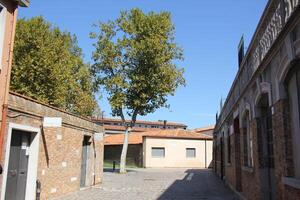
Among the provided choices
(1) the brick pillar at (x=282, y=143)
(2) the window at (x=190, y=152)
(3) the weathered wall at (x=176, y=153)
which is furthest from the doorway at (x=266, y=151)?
(2) the window at (x=190, y=152)

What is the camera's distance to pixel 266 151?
31.4ft

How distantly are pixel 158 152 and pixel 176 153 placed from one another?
2.30 m

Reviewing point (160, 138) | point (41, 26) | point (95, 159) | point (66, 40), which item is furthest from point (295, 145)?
point (160, 138)

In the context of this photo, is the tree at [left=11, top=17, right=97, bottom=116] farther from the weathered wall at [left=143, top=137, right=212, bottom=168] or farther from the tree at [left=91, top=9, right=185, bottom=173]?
the weathered wall at [left=143, top=137, right=212, bottom=168]

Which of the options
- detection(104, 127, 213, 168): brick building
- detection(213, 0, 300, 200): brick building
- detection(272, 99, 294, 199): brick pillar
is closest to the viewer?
detection(213, 0, 300, 200): brick building

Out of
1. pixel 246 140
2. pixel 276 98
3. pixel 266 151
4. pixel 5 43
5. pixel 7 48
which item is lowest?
pixel 266 151

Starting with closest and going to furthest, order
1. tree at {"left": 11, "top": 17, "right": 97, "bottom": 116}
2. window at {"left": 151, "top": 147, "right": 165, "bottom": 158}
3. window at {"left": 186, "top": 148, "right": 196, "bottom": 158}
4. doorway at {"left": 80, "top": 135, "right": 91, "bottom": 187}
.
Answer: doorway at {"left": 80, "top": 135, "right": 91, "bottom": 187} < tree at {"left": 11, "top": 17, "right": 97, "bottom": 116} < window at {"left": 151, "top": 147, "right": 165, "bottom": 158} < window at {"left": 186, "top": 148, "right": 196, "bottom": 158}

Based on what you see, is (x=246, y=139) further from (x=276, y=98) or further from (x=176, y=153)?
(x=176, y=153)

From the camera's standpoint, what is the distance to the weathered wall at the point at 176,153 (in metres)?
45.1

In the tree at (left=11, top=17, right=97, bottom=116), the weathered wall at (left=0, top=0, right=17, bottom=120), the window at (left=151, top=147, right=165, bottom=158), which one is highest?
the tree at (left=11, top=17, right=97, bottom=116)

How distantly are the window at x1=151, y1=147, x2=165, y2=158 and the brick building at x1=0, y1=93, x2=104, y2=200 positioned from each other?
94.8 feet

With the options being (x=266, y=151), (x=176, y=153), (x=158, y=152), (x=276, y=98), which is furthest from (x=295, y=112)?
(x=176, y=153)

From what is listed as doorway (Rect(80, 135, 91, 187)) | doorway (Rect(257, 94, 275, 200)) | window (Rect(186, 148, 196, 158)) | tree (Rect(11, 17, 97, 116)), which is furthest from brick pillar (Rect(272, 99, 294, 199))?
window (Rect(186, 148, 196, 158))

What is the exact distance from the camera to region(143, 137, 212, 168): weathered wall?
45094mm
